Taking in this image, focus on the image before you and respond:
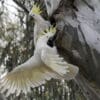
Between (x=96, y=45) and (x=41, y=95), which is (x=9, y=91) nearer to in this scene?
(x=96, y=45)

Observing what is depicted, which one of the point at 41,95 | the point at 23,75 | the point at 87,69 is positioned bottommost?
the point at 41,95

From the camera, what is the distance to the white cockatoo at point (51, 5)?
2.87 feet

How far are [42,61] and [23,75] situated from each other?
56 millimetres

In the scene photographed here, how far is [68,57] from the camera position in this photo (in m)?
0.90

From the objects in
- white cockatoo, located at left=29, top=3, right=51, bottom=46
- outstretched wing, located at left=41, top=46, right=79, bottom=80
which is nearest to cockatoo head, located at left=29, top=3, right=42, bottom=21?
white cockatoo, located at left=29, top=3, right=51, bottom=46

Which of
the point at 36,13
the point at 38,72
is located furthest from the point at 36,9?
the point at 38,72

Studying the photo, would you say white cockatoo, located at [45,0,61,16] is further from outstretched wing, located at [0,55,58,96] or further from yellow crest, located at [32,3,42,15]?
outstretched wing, located at [0,55,58,96]

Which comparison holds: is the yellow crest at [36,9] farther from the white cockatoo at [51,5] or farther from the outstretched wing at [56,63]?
the outstretched wing at [56,63]

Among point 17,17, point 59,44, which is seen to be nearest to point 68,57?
point 59,44

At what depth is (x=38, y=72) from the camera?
79cm

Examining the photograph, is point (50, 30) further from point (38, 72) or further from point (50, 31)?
point (38, 72)

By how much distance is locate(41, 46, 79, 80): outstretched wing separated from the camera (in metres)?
0.76

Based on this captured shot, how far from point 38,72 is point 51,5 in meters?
0.19

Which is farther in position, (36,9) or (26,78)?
(36,9)
